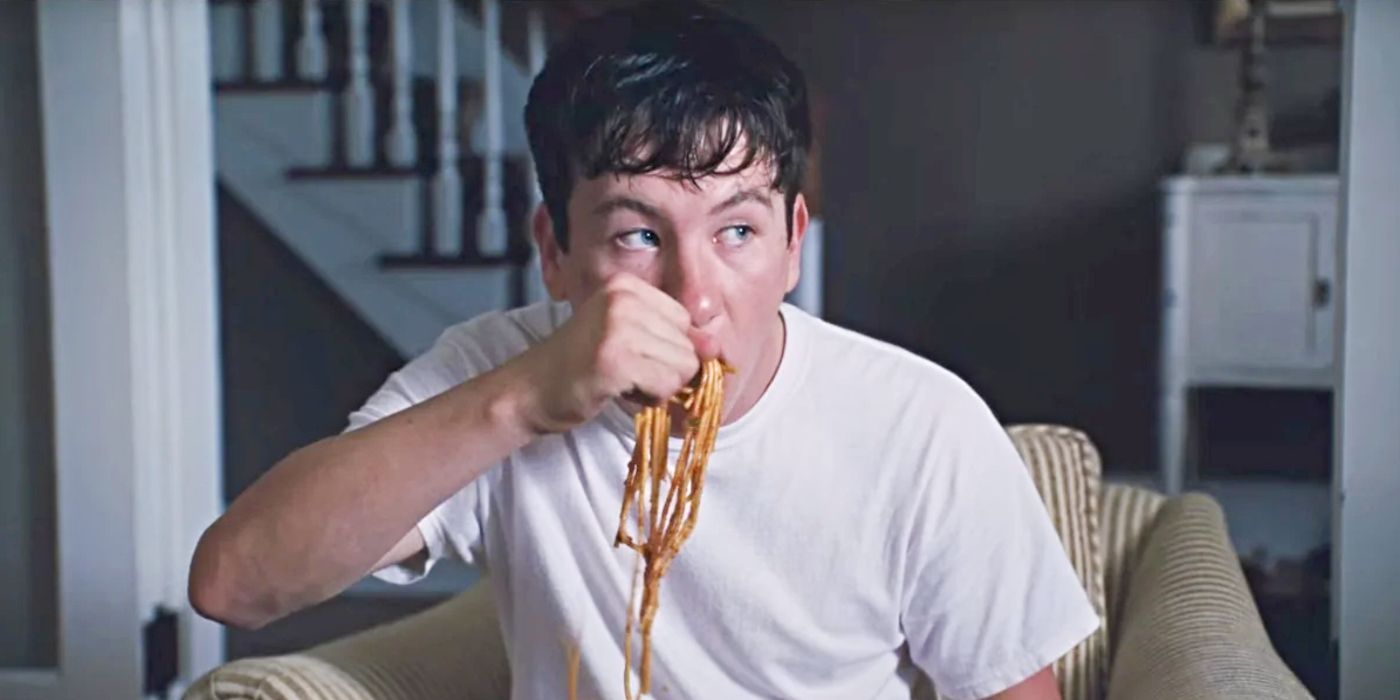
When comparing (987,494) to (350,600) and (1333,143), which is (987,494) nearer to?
(350,600)

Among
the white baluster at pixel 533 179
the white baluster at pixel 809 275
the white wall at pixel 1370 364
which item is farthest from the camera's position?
the white baluster at pixel 533 179

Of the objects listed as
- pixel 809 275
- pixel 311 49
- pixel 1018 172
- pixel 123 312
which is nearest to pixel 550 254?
pixel 123 312

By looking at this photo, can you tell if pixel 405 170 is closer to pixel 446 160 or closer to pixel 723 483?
pixel 446 160

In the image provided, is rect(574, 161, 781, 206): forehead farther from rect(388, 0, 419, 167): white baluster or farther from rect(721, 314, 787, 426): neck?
rect(388, 0, 419, 167): white baluster

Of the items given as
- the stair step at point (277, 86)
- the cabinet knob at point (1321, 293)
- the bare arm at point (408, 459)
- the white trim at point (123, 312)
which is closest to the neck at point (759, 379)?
the bare arm at point (408, 459)

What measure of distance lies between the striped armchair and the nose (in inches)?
18.6

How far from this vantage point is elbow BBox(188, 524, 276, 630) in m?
1.20

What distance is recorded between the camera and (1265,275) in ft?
11.8

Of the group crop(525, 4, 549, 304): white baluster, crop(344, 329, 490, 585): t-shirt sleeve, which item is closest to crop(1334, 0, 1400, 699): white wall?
crop(344, 329, 490, 585): t-shirt sleeve

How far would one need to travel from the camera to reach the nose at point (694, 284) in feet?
3.86

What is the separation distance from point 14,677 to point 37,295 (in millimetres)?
612

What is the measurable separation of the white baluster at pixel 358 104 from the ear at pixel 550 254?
2.68m

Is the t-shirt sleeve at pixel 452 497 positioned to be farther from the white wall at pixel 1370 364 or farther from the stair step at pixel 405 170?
the stair step at pixel 405 170

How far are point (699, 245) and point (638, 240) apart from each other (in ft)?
0.16
